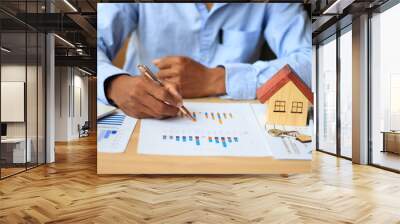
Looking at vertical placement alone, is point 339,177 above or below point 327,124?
below

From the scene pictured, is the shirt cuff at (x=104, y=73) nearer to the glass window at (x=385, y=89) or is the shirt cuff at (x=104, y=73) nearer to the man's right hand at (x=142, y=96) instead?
the man's right hand at (x=142, y=96)

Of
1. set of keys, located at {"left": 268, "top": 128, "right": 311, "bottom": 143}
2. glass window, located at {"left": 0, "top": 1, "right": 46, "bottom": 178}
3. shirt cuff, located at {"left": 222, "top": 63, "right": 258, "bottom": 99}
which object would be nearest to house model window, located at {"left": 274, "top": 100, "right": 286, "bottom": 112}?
set of keys, located at {"left": 268, "top": 128, "right": 311, "bottom": 143}

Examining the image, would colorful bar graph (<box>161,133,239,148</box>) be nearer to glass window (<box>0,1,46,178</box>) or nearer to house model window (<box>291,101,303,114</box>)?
house model window (<box>291,101,303,114</box>)

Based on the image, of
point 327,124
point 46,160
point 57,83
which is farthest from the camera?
point 57,83

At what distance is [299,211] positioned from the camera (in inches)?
162

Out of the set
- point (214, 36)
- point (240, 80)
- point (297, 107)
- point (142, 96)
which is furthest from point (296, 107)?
point (142, 96)

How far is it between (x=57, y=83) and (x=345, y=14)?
11684mm

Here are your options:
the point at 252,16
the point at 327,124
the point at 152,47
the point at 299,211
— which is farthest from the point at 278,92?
the point at 327,124

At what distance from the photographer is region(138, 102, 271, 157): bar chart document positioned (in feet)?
20.5

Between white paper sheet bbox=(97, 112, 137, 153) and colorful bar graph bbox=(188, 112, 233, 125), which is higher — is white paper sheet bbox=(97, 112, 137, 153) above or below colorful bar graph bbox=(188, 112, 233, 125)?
below

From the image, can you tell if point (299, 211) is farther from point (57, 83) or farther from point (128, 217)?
point (57, 83)

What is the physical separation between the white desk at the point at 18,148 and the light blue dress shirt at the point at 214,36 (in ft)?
5.68

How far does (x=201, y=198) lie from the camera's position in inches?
188

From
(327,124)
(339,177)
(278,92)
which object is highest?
(278,92)
